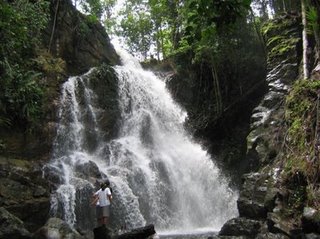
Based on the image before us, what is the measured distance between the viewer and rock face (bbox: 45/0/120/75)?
20.6m

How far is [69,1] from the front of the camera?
22.2 metres

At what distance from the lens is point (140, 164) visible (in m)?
15.9

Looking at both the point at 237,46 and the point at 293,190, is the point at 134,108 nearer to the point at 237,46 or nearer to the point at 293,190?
the point at 237,46

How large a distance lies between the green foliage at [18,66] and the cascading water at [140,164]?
84.0 inches

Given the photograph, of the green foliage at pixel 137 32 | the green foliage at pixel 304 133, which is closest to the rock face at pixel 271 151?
the green foliage at pixel 304 133

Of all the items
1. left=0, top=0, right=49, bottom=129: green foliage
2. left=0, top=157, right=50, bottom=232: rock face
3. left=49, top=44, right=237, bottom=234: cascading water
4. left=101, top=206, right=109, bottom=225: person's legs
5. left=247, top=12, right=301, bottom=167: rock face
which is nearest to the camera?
left=101, top=206, right=109, bottom=225: person's legs

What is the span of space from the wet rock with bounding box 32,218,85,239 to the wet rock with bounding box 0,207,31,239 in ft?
0.93

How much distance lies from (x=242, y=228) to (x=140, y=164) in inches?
298

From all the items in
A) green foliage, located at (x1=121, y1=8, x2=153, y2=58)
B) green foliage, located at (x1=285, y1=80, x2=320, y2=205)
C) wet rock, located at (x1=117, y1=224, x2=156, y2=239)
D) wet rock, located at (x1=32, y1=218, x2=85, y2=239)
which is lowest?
wet rock, located at (x1=117, y1=224, x2=156, y2=239)

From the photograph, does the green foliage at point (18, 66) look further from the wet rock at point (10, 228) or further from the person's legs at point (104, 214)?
the person's legs at point (104, 214)

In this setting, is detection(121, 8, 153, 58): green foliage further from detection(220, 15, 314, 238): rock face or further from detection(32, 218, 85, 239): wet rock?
detection(32, 218, 85, 239): wet rock

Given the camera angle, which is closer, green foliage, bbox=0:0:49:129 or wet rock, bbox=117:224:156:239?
wet rock, bbox=117:224:156:239

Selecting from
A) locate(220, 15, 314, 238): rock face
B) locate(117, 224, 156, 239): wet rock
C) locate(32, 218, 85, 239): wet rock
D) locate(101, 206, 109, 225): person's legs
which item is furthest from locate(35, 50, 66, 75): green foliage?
locate(117, 224, 156, 239): wet rock

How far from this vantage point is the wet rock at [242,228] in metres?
8.73
